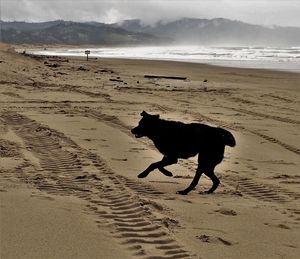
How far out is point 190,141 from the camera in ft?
21.7

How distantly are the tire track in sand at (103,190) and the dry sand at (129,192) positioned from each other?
13 millimetres

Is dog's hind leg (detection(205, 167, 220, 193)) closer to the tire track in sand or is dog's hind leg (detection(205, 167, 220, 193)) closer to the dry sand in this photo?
the dry sand

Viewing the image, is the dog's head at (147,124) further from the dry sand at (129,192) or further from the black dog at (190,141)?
the dry sand at (129,192)

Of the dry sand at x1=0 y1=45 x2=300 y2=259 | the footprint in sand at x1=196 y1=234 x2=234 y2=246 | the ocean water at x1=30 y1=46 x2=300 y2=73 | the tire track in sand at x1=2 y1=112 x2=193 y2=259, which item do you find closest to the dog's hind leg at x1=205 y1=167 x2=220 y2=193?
the dry sand at x1=0 y1=45 x2=300 y2=259

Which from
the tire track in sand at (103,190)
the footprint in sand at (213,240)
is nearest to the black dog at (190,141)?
the tire track in sand at (103,190)

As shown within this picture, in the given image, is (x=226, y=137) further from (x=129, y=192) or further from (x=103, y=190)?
(x=103, y=190)

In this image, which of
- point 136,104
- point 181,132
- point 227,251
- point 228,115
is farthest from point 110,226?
point 136,104

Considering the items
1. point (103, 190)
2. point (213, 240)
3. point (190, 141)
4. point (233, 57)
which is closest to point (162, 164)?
point (190, 141)

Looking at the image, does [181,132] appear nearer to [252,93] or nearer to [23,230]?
[23,230]

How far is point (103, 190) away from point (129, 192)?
357 mm

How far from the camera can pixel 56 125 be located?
12.1 meters

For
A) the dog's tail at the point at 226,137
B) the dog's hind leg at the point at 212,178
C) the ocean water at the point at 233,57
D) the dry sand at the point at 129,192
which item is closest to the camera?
the dry sand at the point at 129,192

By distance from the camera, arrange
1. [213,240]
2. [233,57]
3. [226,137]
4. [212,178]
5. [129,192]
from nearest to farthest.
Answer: [213,240] < [129,192] < [226,137] < [212,178] < [233,57]

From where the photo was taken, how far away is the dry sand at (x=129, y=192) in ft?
14.6
